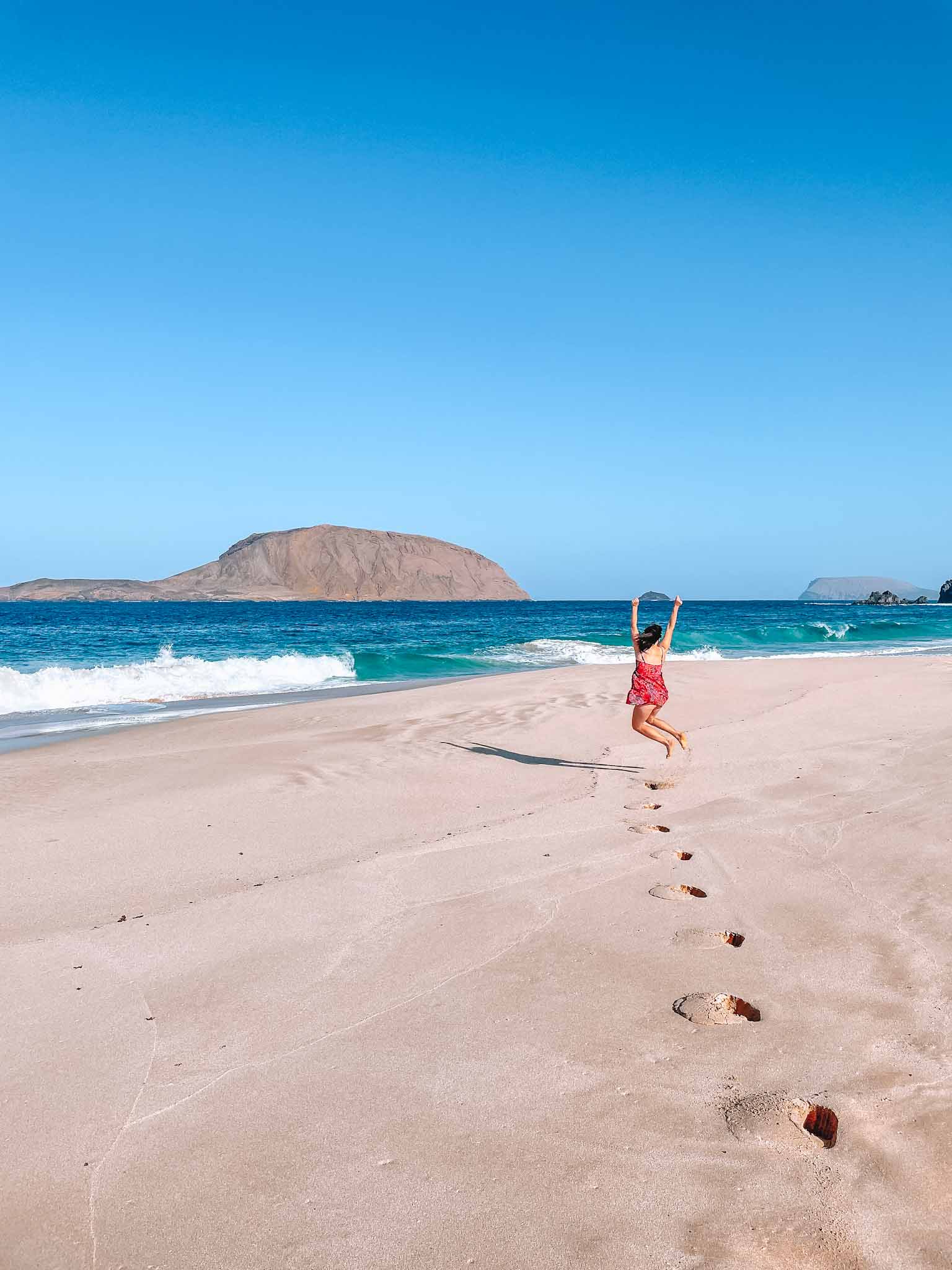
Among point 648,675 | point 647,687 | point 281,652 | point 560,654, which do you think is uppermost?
point 648,675

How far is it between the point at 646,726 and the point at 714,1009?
5.58 m

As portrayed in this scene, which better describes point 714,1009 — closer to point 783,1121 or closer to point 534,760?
point 783,1121

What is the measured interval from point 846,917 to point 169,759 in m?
7.60

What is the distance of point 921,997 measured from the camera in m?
3.62

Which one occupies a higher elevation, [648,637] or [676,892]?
[648,637]

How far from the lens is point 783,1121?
2.75m

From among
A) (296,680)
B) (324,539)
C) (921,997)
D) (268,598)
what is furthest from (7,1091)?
(324,539)

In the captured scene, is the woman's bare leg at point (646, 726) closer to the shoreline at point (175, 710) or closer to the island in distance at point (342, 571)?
the shoreline at point (175, 710)

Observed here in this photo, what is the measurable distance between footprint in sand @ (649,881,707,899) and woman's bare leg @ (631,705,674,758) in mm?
3771

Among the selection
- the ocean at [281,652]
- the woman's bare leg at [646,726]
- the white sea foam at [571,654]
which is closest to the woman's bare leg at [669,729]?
the woman's bare leg at [646,726]

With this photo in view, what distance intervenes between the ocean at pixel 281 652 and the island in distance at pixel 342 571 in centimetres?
8684

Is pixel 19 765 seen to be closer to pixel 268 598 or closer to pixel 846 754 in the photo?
pixel 846 754

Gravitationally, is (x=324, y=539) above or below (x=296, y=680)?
above

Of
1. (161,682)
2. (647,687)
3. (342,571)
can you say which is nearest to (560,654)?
(161,682)
